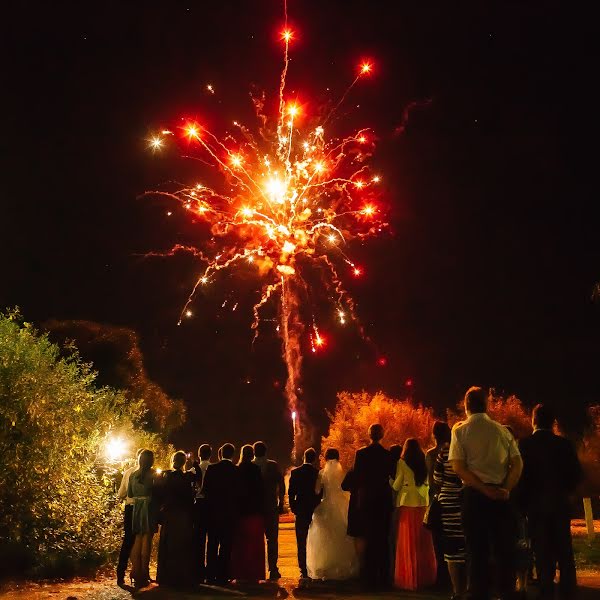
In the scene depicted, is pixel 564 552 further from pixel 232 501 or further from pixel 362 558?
pixel 232 501

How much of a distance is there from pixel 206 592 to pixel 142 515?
6.38ft

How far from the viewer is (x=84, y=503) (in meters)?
13.7

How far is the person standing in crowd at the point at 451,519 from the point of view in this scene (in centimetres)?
800

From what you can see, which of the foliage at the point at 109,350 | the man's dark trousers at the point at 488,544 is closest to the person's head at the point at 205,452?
the man's dark trousers at the point at 488,544

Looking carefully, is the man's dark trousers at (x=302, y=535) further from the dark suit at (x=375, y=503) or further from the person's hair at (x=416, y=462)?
the person's hair at (x=416, y=462)

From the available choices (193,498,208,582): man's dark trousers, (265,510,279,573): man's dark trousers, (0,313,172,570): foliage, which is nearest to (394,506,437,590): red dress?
(265,510,279,573): man's dark trousers

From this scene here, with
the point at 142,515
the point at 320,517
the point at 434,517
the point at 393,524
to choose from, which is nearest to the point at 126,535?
the point at 142,515

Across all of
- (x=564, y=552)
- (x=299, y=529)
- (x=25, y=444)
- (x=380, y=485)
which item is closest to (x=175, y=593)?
(x=299, y=529)

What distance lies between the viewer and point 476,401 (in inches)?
270

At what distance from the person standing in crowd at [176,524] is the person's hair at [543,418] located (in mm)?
5956

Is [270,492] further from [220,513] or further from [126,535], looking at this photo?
[126,535]

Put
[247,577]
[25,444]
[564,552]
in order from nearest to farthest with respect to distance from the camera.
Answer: [564,552] < [247,577] < [25,444]

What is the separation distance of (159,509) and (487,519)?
7028 millimetres

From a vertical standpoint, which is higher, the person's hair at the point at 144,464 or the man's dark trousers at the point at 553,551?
the person's hair at the point at 144,464
